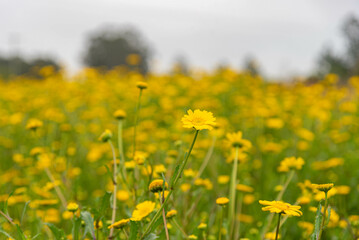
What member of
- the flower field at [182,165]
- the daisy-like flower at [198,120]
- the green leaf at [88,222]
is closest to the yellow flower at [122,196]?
the flower field at [182,165]

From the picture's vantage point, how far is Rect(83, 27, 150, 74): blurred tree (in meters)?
23.5

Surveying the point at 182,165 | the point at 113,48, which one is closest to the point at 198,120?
the point at 182,165

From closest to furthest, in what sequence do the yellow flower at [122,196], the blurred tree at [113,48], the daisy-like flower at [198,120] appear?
1. the daisy-like flower at [198,120]
2. the yellow flower at [122,196]
3. the blurred tree at [113,48]

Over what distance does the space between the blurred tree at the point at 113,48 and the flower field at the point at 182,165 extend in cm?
1861

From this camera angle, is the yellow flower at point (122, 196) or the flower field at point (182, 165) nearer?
the flower field at point (182, 165)

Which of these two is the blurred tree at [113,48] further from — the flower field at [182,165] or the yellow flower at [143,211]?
the yellow flower at [143,211]

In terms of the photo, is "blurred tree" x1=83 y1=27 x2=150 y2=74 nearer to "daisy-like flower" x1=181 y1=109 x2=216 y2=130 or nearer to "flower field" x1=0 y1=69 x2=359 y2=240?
"flower field" x1=0 y1=69 x2=359 y2=240

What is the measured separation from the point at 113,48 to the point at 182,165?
947 inches

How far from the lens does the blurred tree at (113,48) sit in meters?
23.5

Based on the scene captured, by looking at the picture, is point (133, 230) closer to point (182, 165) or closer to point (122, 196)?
point (182, 165)

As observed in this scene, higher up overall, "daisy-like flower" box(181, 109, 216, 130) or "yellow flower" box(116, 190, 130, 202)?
"daisy-like flower" box(181, 109, 216, 130)

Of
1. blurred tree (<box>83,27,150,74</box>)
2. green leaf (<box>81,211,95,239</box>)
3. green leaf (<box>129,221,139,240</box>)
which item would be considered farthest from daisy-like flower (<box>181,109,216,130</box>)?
blurred tree (<box>83,27,150,74</box>)

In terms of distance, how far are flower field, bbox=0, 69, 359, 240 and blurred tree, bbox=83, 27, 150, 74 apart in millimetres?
18607

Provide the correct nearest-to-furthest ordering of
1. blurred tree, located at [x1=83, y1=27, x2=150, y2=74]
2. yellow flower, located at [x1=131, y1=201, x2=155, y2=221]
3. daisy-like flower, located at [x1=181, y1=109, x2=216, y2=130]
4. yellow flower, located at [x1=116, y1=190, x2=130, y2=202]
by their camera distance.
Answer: daisy-like flower, located at [x1=181, y1=109, x2=216, y2=130] → yellow flower, located at [x1=131, y1=201, x2=155, y2=221] → yellow flower, located at [x1=116, y1=190, x2=130, y2=202] → blurred tree, located at [x1=83, y1=27, x2=150, y2=74]
